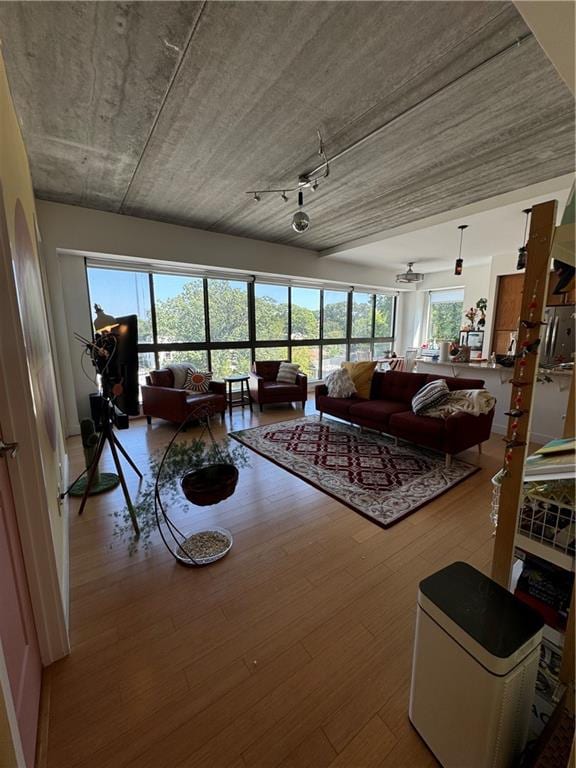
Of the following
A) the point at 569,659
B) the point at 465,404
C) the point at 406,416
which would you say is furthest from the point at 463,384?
the point at 569,659

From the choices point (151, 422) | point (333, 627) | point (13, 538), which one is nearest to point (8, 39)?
point (13, 538)

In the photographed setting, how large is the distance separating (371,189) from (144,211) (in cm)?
283

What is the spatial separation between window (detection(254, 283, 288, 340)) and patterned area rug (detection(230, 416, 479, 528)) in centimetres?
242

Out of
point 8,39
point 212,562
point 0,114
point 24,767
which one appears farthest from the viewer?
point 212,562

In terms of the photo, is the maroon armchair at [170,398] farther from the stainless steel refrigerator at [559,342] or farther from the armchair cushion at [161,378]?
the stainless steel refrigerator at [559,342]

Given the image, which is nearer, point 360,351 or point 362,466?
point 362,466

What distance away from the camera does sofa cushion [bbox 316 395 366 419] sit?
13.6 ft

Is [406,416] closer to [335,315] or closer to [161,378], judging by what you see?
[161,378]

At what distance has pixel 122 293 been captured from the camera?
4684 mm

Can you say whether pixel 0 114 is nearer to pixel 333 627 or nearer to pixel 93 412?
pixel 333 627

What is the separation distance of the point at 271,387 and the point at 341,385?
1305mm

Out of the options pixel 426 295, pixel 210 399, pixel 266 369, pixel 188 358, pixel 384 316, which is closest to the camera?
pixel 210 399

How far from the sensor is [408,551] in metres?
1.97

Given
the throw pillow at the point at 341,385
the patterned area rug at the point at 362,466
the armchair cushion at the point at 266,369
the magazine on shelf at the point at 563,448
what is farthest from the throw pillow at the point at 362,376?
the magazine on shelf at the point at 563,448
